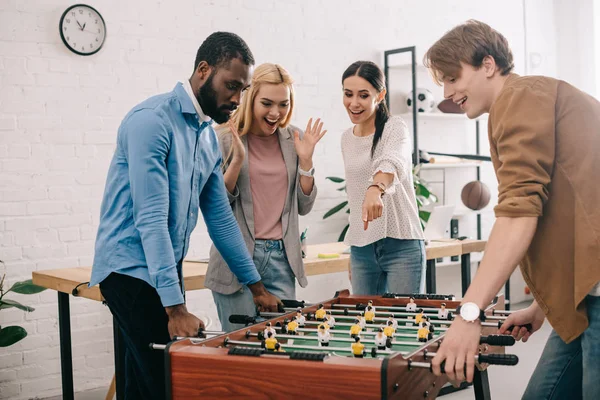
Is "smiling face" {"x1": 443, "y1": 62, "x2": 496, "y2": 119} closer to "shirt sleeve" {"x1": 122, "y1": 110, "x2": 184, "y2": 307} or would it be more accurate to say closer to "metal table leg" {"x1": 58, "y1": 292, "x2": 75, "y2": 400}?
"shirt sleeve" {"x1": 122, "y1": 110, "x2": 184, "y2": 307}

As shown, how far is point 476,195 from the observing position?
563 centimetres

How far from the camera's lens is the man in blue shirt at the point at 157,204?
6.07ft

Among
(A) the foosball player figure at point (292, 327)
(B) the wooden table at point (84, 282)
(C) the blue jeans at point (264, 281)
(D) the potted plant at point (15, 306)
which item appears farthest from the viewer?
(D) the potted plant at point (15, 306)

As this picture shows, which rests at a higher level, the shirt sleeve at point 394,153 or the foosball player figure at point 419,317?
the shirt sleeve at point 394,153

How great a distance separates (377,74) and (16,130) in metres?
2.06

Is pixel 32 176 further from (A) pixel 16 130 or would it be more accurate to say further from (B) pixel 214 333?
(B) pixel 214 333

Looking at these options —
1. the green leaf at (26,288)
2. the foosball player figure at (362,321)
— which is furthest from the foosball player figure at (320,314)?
the green leaf at (26,288)

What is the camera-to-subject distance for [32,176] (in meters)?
3.86

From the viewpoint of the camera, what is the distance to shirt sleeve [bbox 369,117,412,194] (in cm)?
276

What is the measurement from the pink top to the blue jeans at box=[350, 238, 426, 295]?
1.73ft

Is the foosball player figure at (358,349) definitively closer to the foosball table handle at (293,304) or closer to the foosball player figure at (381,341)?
the foosball player figure at (381,341)

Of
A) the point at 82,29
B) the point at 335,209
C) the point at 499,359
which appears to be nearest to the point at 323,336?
the point at 499,359

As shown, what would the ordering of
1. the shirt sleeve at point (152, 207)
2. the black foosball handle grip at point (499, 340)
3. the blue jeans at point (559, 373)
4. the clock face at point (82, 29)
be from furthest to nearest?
the clock face at point (82, 29)
the shirt sleeve at point (152, 207)
the blue jeans at point (559, 373)
the black foosball handle grip at point (499, 340)

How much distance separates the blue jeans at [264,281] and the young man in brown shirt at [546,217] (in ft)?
3.54
